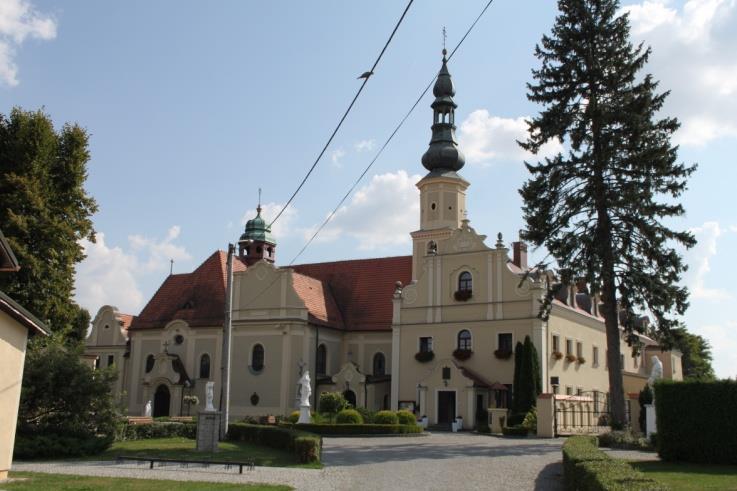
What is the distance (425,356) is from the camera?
43531 mm

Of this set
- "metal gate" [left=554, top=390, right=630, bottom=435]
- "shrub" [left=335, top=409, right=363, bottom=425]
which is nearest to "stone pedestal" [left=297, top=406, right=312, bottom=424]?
"shrub" [left=335, top=409, right=363, bottom=425]

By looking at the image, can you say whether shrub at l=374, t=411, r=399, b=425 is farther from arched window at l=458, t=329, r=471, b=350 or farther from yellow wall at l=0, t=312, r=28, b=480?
yellow wall at l=0, t=312, r=28, b=480

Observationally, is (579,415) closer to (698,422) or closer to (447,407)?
(447,407)

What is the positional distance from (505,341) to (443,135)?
17157 millimetres

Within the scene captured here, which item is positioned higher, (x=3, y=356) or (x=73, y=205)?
(x=73, y=205)

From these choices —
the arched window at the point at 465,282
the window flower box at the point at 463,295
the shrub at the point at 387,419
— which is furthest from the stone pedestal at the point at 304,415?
the arched window at the point at 465,282

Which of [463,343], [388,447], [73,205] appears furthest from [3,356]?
[463,343]

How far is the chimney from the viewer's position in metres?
48.2

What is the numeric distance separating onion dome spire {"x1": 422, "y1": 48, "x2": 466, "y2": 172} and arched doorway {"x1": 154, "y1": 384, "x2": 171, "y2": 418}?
948 inches

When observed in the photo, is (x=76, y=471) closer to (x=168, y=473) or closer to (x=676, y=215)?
(x=168, y=473)

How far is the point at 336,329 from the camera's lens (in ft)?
163

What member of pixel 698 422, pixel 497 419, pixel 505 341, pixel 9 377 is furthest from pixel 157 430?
pixel 505 341

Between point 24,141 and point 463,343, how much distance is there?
84.9ft

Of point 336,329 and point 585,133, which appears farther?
point 336,329
